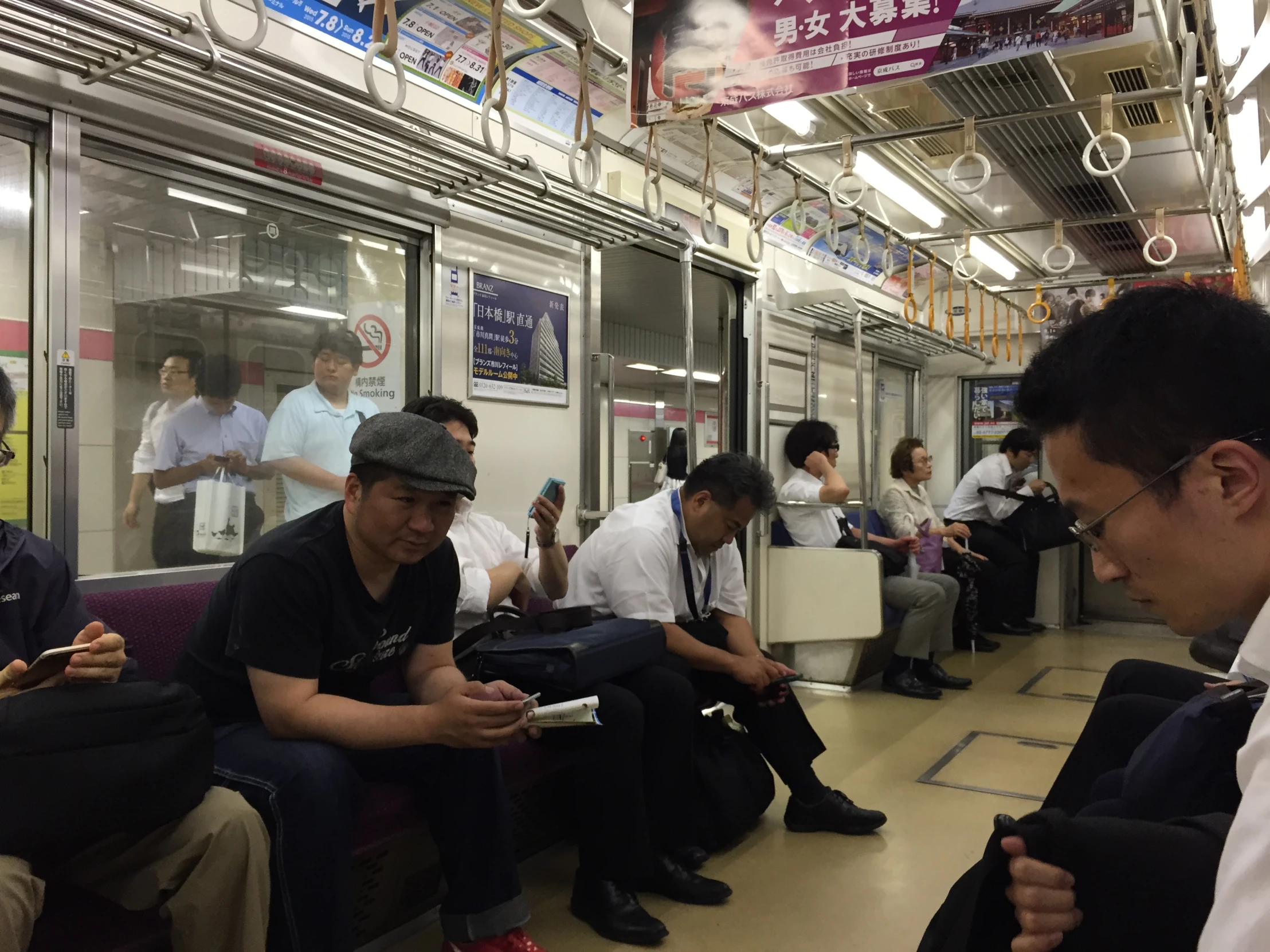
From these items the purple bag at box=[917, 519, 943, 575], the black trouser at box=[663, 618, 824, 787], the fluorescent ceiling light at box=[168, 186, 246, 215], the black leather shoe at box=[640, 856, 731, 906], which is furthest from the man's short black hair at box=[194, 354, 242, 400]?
the purple bag at box=[917, 519, 943, 575]

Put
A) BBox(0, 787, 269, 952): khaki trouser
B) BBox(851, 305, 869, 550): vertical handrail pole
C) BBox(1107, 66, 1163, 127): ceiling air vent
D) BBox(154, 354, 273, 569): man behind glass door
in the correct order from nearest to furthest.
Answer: BBox(0, 787, 269, 952): khaki trouser < BBox(154, 354, 273, 569): man behind glass door < BBox(1107, 66, 1163, 127): ceiling air vent < BBox(851, 305, 869, 550): vertical handrail pole

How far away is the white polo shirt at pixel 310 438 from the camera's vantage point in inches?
130

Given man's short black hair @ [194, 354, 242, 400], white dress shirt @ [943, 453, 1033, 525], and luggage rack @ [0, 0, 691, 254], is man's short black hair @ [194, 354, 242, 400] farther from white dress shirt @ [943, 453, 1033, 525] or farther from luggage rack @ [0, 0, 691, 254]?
white dress shirt @ [943, 453, 1033, 525]

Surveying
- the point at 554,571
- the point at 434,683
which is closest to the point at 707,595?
the point at 554,571

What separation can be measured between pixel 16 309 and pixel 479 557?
63.6 inches

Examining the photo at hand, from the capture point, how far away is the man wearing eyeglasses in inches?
39.4

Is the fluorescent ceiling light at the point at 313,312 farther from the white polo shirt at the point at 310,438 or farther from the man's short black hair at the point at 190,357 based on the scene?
the man's short black hair at the point at 190,357

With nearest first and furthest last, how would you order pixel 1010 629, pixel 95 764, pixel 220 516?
pixel 95 764
pixel 220 516
pixel 1010 629

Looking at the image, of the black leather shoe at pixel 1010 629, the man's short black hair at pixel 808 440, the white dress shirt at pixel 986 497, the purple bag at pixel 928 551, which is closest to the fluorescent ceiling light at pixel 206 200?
the man's short black hair at pixel 808 440

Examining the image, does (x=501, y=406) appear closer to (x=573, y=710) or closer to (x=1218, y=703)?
(x=573, y=710)

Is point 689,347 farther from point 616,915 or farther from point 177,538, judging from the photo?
point 616,915

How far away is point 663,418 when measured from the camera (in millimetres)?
10312

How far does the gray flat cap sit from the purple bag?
469 cm

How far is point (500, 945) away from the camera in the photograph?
7.49 ft
